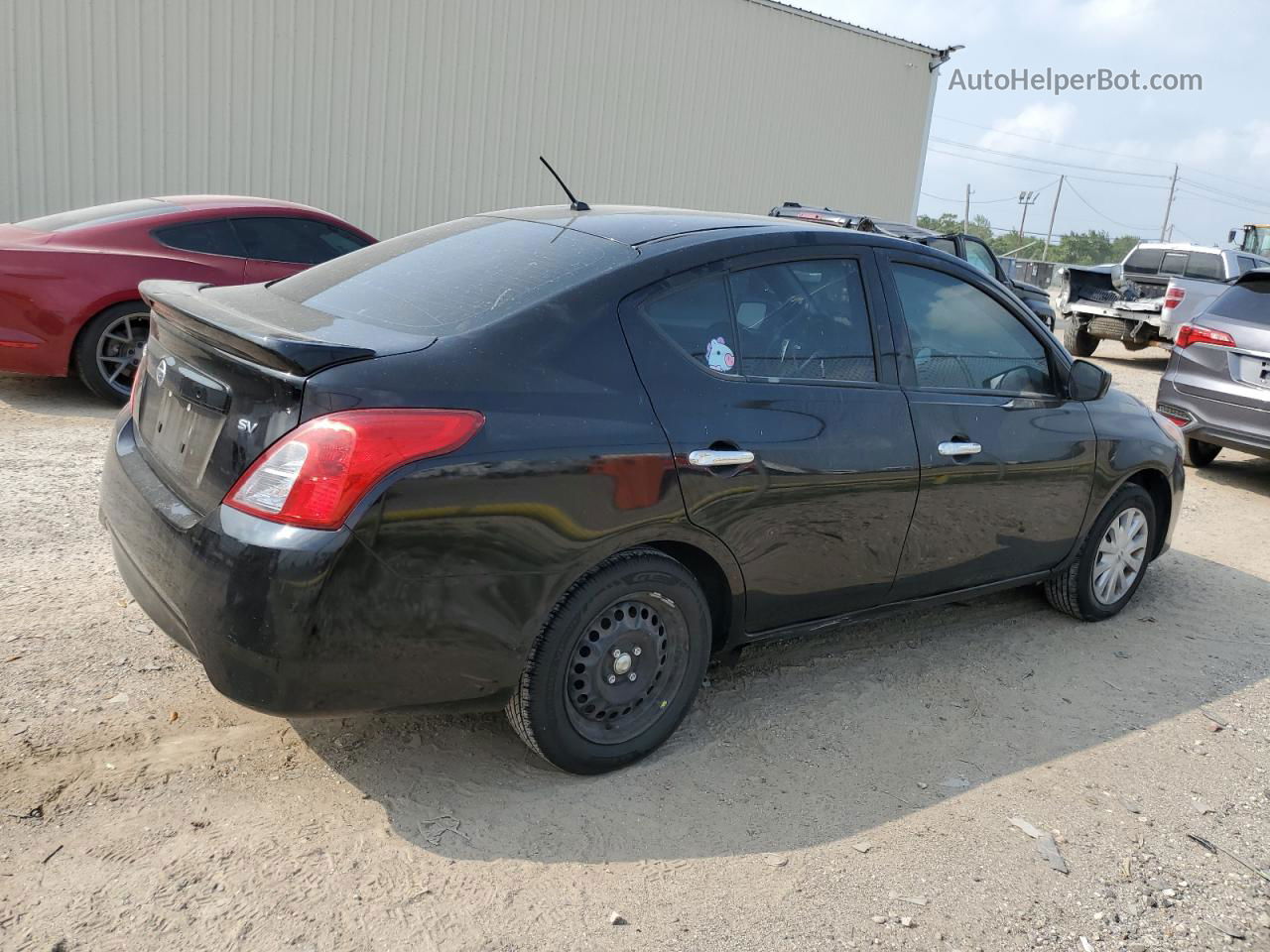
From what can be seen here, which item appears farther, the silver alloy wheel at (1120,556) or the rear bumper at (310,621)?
the silver alloy wheel at (1120,556)

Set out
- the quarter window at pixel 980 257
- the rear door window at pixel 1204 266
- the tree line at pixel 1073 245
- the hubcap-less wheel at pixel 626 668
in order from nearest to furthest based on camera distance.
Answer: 1. the hubcap-less wheel at pixel 626 668
2. the quarter window at pixel 980 257
3. the rear door window at pixel 1204 266
4. the tree line at pixel 1073 245

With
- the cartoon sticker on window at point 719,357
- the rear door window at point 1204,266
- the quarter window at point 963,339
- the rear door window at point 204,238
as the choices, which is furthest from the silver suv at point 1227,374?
the rear door window at point 1204,266

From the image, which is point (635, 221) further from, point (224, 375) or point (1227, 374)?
point (1227, 374)

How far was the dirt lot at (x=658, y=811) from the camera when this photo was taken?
2.55 m

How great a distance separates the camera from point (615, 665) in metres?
3.12

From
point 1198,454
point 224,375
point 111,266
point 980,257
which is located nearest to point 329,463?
point 224,375

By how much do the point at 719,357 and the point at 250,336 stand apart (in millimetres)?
1392

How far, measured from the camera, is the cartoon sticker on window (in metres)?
3.29

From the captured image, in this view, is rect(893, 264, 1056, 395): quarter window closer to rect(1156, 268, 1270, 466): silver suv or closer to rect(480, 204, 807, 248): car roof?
rect(480, 204, 807, 248): car roof

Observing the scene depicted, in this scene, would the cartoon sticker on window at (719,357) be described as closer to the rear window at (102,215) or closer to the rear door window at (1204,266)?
the rear window at (102,215)

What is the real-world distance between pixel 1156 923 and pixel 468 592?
6.67ft

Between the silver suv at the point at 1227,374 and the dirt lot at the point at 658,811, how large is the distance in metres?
3.94

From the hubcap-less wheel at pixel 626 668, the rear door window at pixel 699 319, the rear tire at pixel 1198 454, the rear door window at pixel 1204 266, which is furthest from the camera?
the rear door window at pixel 1204 266

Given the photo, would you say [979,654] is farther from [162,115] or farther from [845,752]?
[162,115]
